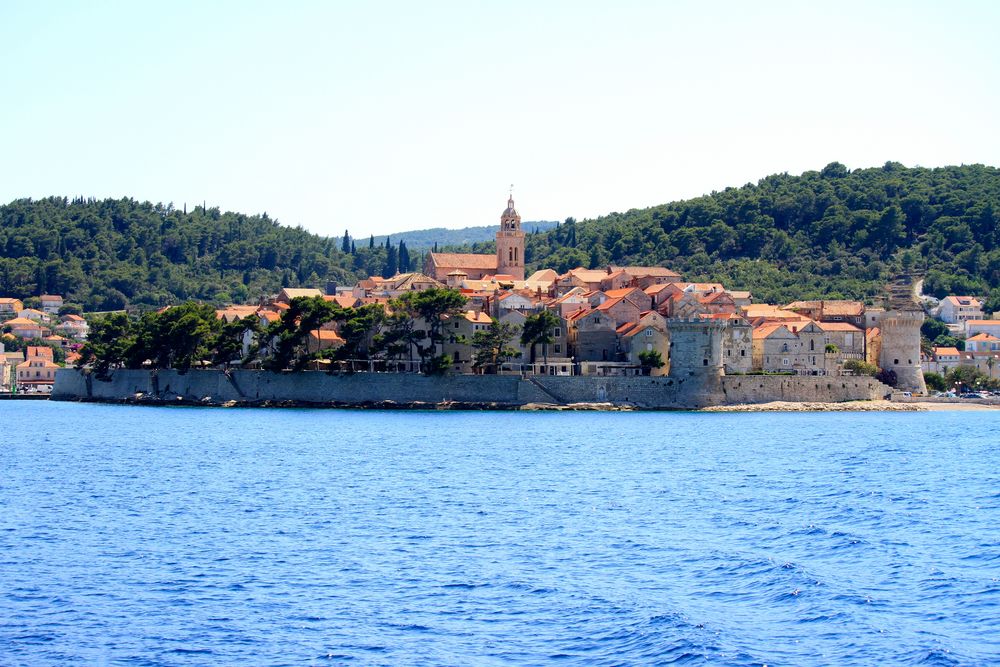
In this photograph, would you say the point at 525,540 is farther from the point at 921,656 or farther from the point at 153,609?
the point at 921,656

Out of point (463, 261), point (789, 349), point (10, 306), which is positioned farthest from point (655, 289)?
point (10, 306)

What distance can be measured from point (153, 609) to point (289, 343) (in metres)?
47.5

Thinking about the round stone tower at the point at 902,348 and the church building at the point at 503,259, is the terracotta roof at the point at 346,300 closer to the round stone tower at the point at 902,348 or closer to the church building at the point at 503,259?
the church building at the point at 503,259

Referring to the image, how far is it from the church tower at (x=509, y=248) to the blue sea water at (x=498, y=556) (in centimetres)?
5086

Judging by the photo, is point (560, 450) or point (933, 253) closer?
point (560, 450)

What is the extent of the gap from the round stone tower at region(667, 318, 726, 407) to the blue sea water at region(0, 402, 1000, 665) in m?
20.4

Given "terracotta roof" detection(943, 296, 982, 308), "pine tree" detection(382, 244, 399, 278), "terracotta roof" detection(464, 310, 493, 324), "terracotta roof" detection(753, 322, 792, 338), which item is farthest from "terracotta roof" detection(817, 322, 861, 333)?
"pine tree" detection(382, 244, 399, 278)

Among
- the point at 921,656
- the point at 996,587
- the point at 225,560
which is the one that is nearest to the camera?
the point at 921,656

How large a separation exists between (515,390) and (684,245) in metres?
48.9

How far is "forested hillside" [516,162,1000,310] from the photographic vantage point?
10350 cm

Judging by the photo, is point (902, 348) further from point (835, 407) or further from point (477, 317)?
point (477, 317)

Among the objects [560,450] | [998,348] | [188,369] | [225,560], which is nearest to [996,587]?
[225,560]

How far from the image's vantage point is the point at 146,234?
145 meters

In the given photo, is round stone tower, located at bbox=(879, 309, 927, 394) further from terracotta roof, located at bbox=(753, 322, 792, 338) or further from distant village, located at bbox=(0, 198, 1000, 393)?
terracotta roof, located at bbox=(753, 322, 792, 338)
